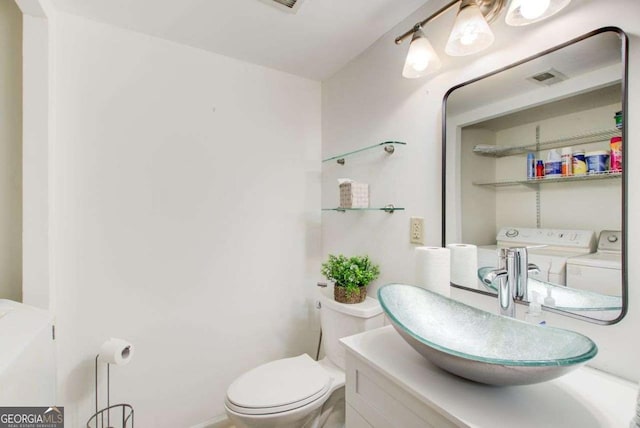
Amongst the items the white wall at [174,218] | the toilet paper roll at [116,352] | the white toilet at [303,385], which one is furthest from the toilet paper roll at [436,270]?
the toilet paper roll at [116,352]

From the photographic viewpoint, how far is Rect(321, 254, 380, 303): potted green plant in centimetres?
158

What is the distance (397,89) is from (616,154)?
3.13 ft

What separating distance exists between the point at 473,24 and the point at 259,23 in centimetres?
101

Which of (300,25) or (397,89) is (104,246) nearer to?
(300,25)

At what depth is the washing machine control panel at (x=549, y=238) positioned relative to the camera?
0.89m

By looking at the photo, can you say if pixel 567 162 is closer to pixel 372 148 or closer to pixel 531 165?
pixel 531 165

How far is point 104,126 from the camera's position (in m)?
1.49

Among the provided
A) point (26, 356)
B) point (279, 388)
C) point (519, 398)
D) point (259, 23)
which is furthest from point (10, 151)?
point (519, 398)

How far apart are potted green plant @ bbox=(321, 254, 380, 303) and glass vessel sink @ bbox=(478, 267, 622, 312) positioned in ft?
2.48

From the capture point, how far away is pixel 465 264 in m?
1.21

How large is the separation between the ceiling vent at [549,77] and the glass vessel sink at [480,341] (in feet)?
2.51

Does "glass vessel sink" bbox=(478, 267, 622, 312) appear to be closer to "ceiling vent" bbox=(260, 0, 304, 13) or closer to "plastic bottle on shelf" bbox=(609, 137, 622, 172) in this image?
"plastic bottle on shelf" bbox=(609, 137, 622, 172)

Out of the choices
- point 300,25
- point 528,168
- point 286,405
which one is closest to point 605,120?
point 528,168

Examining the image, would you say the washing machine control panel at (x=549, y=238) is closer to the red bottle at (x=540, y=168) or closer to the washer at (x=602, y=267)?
the washer at (x=602, y=267)
